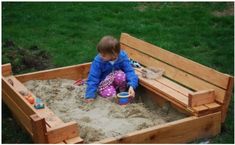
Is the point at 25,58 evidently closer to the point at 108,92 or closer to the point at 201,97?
the point at 108,92

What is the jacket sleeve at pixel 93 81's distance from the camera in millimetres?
4718

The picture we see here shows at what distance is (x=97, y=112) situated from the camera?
4.43 metres

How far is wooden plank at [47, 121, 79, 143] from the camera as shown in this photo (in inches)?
136

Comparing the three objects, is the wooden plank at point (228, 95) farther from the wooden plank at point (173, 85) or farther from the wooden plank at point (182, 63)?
the wooden plank at point (173, 85)

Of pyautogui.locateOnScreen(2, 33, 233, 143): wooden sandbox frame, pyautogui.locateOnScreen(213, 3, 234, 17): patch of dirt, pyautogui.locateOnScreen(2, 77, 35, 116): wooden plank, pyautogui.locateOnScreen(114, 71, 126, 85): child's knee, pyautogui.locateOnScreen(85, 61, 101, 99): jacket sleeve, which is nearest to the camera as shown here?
pyautogui.locateOnScreen(2, 33, 233, 143): wooden sandbox frame

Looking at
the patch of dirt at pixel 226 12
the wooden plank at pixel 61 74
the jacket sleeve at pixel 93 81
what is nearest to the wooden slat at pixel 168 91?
the jacket sleeve at pixel 93 81

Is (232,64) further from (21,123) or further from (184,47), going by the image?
(21,123)

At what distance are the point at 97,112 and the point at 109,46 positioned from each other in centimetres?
66

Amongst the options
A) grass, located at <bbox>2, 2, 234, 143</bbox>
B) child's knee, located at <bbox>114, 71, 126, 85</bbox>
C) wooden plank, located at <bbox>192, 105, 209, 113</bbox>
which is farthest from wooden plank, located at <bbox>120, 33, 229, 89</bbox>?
grass, located at <bbox>2, 2, 234, 143</bbox>

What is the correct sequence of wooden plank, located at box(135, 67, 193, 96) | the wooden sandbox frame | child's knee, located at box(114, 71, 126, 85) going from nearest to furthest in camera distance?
the wooden sandbox frame
wooden plank, located at box(135, 67, 193, 96)
child's knee, located at box(114, 71, 126, 85)

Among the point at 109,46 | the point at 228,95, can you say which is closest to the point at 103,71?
the point at 109,46

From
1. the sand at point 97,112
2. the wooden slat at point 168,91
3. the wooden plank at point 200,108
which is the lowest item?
the sand at point 97,112

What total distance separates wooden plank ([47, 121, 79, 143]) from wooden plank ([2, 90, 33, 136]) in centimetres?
42

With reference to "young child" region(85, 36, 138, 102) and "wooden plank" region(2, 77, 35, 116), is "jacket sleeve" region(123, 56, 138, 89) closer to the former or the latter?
"young child" region(85, 36, 138, 102)
